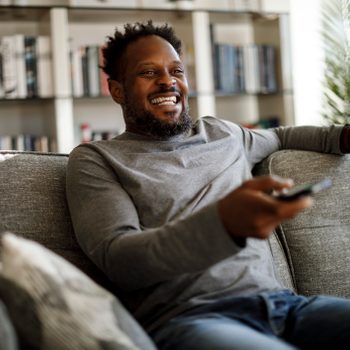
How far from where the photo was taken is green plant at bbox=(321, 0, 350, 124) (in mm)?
2568

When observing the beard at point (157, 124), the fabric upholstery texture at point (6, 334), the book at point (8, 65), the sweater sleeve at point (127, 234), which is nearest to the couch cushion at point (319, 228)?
the beard at point (157, 124)

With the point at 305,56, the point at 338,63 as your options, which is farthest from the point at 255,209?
the point at 305,56

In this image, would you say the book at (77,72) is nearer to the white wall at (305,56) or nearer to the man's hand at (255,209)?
the white wall at (305,56)

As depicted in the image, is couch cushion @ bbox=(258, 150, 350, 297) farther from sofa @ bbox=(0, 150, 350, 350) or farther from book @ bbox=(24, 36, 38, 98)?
book @ bbox=(24, 36, 38, 98)

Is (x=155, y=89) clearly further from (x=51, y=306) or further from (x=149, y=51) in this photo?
(x=51, y=306)

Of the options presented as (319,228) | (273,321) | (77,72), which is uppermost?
(77,72)

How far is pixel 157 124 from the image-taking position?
1648 millimetres

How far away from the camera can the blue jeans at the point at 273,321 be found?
118 centimetres

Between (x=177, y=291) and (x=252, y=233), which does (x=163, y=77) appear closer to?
(x=177, y=291)

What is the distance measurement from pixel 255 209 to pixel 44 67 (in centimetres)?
247

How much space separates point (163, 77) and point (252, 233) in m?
0.76

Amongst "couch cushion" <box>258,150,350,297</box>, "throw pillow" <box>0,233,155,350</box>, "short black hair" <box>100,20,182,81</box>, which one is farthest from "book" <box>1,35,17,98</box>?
"throw pillow" <box>0,233,155,350</box>

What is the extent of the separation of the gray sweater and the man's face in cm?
4

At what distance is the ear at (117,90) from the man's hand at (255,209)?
2.60 feet
